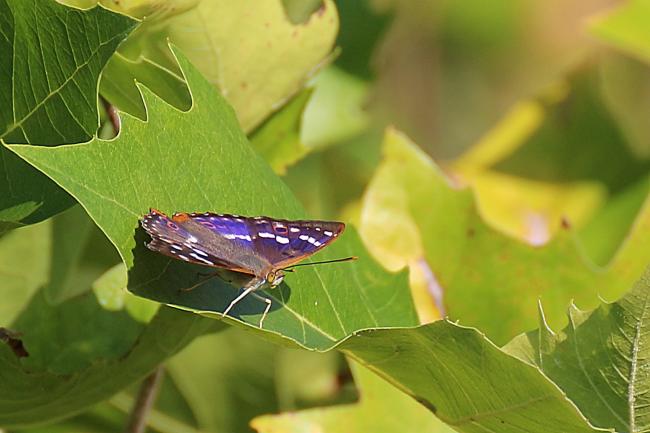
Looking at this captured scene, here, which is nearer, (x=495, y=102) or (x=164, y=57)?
(x=164, y=57)

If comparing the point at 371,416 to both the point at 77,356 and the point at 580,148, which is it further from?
the point at 580,148

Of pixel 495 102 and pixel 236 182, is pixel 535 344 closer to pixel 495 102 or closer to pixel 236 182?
pixel 236 182

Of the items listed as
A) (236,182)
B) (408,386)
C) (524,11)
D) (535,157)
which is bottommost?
(524,11)

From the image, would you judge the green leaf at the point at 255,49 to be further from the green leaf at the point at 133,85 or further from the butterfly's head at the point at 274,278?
the butterfly's head at the point at 274,278

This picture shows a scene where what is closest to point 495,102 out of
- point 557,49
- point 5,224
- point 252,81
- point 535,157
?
point 557,49

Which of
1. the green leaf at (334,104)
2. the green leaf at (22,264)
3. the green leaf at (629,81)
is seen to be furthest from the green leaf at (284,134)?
the green leaf at (629,81)

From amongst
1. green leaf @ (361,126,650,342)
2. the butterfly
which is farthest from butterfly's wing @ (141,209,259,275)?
green leaf @ (361,126,650,342)

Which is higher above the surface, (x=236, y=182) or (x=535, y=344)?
(x=236, y=182)
